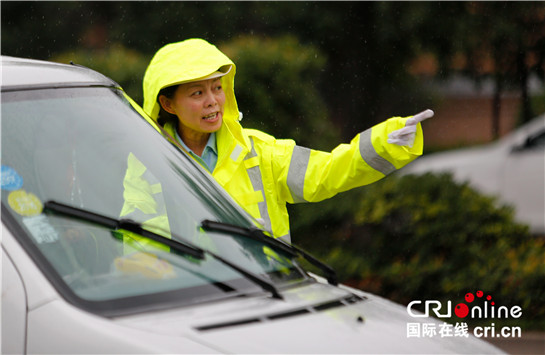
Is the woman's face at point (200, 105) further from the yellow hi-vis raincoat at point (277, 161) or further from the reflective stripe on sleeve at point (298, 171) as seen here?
the reflective stripe on sleeve at point (298, 171)

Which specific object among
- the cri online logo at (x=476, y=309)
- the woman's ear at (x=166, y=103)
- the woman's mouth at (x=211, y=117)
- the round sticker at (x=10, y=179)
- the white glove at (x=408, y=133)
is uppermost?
the woman's ear at (x=166, y=103)

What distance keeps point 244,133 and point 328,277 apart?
1.07 meters

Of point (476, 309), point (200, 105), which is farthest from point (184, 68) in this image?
point (476, 309)

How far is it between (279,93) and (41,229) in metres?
5.71

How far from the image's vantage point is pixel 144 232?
2.37 meters

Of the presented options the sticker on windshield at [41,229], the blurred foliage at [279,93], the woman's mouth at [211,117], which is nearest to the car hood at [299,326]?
the sticker on windshield at [41,229]

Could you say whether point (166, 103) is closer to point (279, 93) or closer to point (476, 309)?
point (476, 309)

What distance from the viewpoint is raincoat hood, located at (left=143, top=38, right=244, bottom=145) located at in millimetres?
3572

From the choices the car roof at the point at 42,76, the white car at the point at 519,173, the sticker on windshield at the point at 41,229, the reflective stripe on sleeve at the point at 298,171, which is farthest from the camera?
the white car at the point at 519,173

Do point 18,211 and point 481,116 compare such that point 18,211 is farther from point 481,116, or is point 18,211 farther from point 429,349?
point 481,116

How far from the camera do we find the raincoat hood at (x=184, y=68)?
3.57 meters

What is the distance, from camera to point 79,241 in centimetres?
233

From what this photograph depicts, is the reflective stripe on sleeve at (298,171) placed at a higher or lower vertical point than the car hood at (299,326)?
higher

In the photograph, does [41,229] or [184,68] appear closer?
[41,229]
